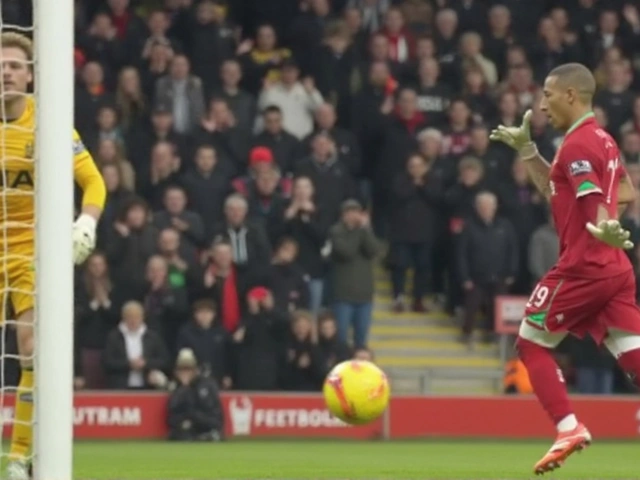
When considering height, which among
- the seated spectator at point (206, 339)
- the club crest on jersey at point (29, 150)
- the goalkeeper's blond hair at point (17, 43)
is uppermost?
the goalkeeper's blond hair at point (17, 43)

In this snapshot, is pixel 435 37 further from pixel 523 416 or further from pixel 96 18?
pixel 523 416

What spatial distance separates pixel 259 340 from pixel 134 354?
3.93 feet

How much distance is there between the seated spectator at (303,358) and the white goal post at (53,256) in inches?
382

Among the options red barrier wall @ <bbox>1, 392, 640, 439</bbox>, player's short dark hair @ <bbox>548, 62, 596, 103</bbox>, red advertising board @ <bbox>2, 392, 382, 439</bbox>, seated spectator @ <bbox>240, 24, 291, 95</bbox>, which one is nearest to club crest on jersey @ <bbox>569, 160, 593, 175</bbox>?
player's short dark hair @ <bbox>548, 62, 596, 103</bbox>

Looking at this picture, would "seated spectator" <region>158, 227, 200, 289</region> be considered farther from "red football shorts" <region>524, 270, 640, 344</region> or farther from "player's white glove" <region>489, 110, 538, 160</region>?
"red football shorts" <region>524, 270, 640, 344</region>

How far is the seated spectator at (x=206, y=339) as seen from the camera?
53.5 feet

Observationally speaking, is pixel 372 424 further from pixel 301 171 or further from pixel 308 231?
pixel 301 171

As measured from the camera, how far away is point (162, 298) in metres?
16.5

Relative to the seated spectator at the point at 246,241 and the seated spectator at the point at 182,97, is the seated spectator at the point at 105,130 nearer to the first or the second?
the seated spectator at the point at 182,97

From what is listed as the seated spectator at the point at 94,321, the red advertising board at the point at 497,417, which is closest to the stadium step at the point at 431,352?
the red advertising board at the point at 497,417

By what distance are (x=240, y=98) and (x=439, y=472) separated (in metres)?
7.97

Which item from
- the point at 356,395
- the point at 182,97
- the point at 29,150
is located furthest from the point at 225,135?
the point at 29,150

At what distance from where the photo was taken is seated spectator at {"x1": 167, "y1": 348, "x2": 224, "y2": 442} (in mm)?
15500

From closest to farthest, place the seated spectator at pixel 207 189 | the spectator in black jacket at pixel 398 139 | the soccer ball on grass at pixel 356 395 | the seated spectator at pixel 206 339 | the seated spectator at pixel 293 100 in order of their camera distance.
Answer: the soccer ball on grass at pixel 356 395 < the seated spectator at pixel 206 339 < the seated spectator at pixel 207 189 < the seated spectator at pixel 293 100 < the spectator in black jacket at pixel 398 139
